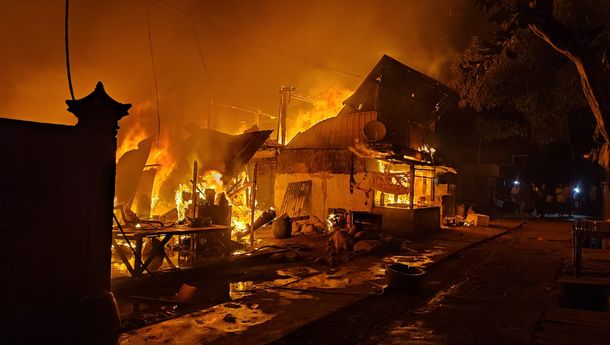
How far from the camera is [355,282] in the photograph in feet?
32.9

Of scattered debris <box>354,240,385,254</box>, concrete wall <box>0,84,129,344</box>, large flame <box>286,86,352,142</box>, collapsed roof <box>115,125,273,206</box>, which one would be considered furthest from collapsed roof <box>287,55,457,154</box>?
concrete wall <box>0,84,129,344</box>

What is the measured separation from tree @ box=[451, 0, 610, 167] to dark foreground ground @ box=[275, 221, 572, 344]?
3.57 metres

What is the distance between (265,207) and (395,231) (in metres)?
8.07

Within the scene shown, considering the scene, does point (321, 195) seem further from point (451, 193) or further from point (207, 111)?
point (207, 111)

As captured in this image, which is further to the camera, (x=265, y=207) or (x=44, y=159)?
(x=265, y=207)

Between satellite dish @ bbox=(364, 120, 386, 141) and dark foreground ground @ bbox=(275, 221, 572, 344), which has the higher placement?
satellite dish @ bbox=(364, 120, 386, 141)

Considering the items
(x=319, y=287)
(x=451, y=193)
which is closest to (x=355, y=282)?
(x=319, y=287)

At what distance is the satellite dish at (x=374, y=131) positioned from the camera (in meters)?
19.1

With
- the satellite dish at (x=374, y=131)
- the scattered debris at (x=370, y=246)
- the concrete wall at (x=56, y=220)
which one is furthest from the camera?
the satellite dish at (x=374, y=131)

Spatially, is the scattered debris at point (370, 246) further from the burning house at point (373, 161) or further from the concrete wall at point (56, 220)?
the concrete wall at point (56, 220)

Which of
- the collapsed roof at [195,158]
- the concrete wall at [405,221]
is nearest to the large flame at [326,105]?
the concrete wall at [405,221]

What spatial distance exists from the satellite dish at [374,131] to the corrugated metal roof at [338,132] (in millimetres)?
1099

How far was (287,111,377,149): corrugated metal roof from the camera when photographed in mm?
21233

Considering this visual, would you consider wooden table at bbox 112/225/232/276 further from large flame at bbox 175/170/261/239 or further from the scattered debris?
the scattered debris
